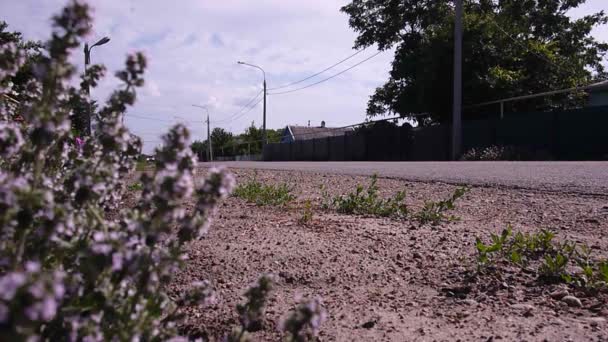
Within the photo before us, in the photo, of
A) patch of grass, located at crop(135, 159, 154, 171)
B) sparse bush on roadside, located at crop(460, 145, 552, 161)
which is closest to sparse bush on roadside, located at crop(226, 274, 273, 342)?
patch of grass, located at crop(135, 159, 154, 171)

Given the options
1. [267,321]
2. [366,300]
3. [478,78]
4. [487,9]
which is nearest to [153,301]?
[267,321]

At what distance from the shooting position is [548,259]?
8.37ft

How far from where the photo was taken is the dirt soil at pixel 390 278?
2.04 metres

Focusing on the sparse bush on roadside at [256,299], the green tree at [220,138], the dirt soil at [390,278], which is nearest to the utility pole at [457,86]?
the dirt soil at [390,278]

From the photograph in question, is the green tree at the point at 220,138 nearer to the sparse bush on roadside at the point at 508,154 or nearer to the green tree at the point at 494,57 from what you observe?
the green tree at the point at 494,57

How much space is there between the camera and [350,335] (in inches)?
78.5

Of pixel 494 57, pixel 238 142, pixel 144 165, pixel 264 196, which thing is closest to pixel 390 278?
pixel 144 165

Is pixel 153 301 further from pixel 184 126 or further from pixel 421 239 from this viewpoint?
pixel 421 239

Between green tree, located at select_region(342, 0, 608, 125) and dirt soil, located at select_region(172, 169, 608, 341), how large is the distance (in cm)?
1948

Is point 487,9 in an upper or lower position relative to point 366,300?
upper

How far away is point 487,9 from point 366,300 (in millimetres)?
32581

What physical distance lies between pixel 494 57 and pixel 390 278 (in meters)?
22.0

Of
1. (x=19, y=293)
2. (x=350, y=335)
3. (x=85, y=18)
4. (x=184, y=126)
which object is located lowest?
(x=350, y=335)

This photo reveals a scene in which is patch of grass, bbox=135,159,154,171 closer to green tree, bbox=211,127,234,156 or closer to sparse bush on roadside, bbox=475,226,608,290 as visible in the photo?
sparse bush on roadside, bbox=475,226,608,290
